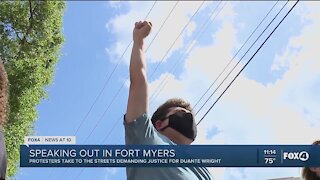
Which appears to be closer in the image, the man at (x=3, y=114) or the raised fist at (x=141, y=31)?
the man at (x=3, y=114)

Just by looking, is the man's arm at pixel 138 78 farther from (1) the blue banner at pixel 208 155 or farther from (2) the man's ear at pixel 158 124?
(1) the blue banner at pixel 208 155

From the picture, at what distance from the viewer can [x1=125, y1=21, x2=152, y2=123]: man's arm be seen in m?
2.66

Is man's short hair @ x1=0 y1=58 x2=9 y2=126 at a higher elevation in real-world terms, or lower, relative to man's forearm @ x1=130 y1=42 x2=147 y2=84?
lower

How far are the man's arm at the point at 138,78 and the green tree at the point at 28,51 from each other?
7.55m

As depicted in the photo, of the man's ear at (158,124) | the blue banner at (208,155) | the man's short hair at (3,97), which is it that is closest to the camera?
the man's short hair at (3,97)

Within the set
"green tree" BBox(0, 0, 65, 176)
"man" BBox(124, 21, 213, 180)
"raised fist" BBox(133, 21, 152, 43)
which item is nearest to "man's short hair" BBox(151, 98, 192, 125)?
"man" BBox(124, 21, 213, 180)

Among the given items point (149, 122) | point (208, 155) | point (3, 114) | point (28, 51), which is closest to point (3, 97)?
point (3, 114)

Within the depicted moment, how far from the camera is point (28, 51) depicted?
11344mm

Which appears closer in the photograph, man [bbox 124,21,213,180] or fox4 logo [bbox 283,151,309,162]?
man [bbox 124,21,213,180]

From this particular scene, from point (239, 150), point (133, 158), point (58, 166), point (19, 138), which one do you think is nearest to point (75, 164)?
point (58, 166)

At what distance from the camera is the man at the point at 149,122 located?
2594mm

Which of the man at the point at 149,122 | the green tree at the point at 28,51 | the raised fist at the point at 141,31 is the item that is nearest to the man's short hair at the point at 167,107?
the man at the point at 149,122

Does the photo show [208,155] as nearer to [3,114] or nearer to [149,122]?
[149,122]

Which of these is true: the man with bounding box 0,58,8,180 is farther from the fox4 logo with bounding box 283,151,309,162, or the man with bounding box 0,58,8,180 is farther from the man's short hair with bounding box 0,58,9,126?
the fox4 logo with bounding box 283,151,309,162
